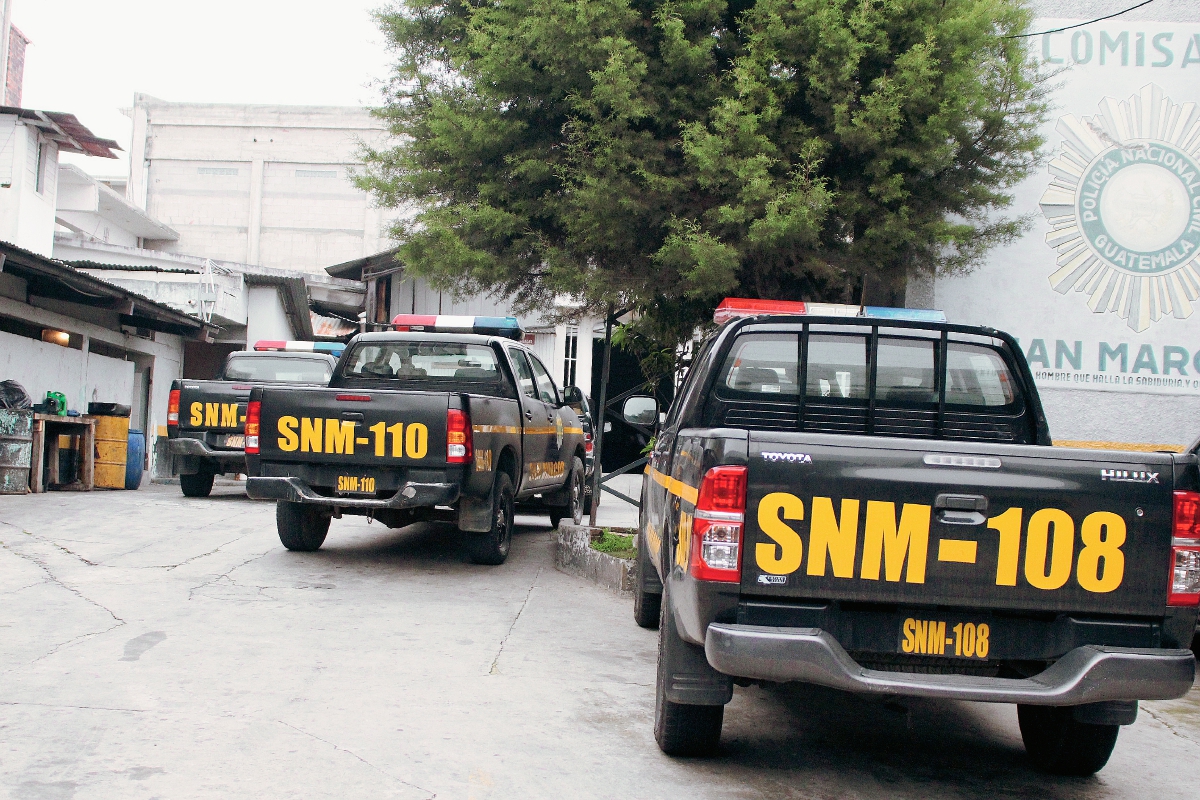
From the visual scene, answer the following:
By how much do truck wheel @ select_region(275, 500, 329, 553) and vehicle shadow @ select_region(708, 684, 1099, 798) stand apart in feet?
15.5

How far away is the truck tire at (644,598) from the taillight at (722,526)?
2789 millimetres

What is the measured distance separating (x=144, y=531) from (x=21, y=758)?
6.53 m

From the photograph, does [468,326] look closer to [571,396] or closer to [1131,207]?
[571,396]

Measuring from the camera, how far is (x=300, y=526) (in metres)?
9.06

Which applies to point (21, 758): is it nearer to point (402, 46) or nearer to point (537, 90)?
point (537, 90)

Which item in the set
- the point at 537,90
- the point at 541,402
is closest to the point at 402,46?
the point at 537,90

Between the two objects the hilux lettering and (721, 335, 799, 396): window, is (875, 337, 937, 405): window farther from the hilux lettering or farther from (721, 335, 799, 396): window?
the hilux lettering

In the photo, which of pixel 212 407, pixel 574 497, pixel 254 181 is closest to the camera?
pixel 574 497

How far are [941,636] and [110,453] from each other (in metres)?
13.6

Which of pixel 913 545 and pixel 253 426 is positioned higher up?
pixel 253 426

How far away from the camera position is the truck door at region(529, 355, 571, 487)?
10695 mm

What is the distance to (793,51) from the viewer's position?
333 inches

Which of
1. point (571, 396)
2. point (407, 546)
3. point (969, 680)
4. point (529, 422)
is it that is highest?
point (571, 396)

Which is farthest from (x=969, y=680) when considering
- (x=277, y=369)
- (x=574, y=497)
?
(x=277, y=369)
